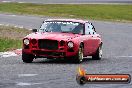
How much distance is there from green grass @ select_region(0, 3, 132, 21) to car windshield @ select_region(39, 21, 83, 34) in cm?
2938

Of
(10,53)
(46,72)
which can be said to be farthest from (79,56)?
(10,53)

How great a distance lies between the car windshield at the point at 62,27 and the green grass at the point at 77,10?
2938 cm

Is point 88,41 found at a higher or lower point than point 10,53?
higher

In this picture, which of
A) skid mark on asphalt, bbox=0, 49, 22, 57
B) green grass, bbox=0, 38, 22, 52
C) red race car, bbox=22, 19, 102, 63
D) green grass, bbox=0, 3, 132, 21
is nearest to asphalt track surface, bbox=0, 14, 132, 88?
red race car, bbox=22, 19, 102, 63

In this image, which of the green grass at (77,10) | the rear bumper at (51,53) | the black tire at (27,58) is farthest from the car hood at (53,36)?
the green grass at (77,10)

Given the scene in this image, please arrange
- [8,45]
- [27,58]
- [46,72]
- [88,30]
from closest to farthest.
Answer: [46,72], [27,58], [88,30], [8,45]

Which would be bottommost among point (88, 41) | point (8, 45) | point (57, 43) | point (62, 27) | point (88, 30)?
point (8, 45)

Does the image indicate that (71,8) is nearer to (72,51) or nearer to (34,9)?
(34,9)

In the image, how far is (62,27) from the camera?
17.1 meters

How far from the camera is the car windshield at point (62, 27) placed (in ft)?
55.6

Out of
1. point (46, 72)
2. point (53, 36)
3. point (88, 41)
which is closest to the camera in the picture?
point (46, 72)

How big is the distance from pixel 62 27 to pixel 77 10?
115ft

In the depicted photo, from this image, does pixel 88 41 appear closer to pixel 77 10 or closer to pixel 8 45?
pixel 8 45

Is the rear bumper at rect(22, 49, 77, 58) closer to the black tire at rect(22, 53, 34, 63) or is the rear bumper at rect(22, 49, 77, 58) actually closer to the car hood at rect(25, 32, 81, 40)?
the black tire at rect(22, 53, 34, 63)
